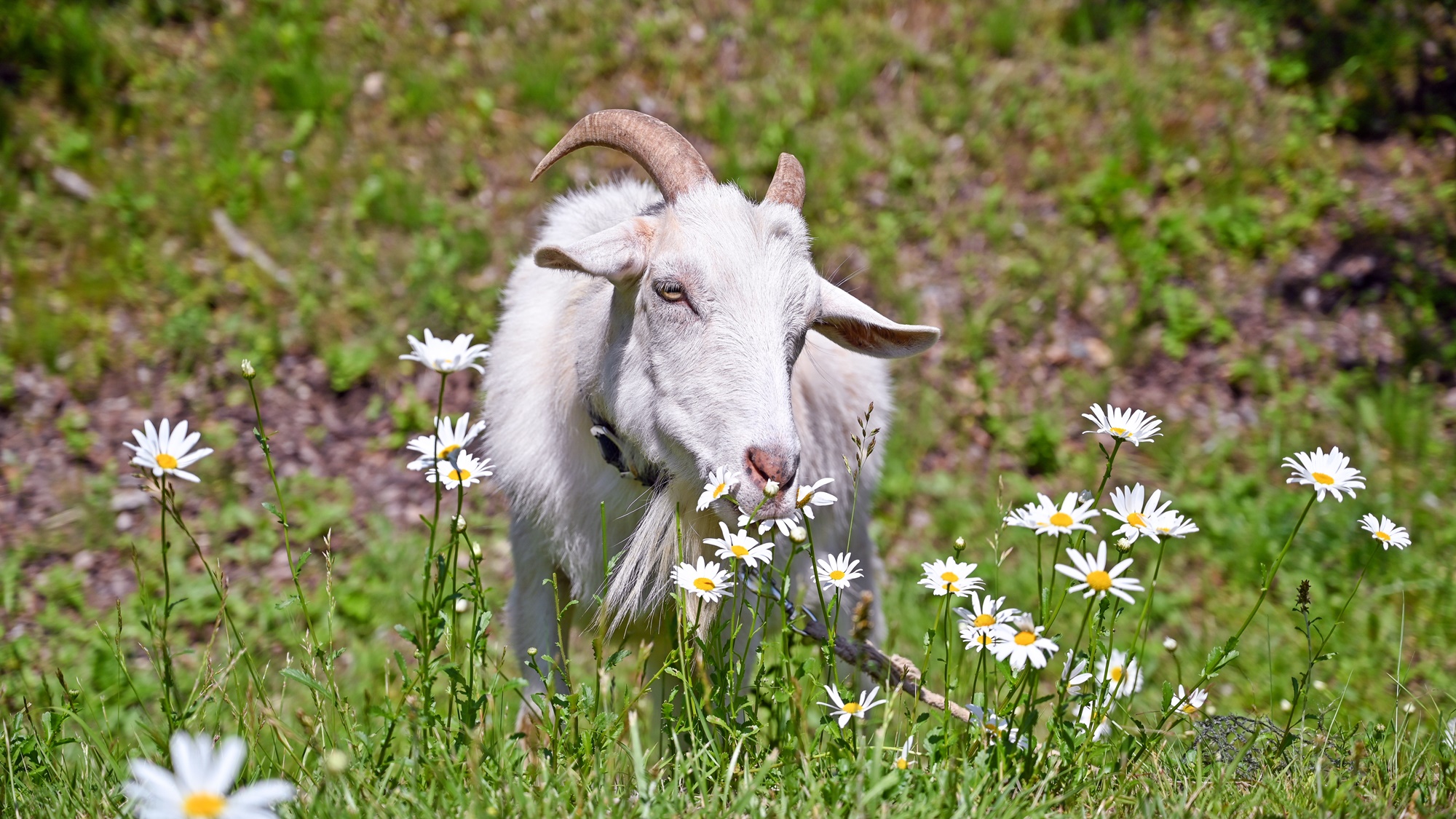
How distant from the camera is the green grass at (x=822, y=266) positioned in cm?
455

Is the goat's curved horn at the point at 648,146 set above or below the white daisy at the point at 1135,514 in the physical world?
above

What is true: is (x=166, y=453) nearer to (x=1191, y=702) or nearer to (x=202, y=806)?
(x=202, y=806)

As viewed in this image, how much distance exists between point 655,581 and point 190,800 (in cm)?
176

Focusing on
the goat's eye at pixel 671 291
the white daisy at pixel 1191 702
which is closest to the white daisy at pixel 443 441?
the goat's eye at pixel 671 291

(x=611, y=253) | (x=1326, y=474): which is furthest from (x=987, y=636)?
(x=611, y=253)

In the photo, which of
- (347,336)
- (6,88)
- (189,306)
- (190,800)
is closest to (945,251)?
(347,336)

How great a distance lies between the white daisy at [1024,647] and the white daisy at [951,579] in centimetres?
12

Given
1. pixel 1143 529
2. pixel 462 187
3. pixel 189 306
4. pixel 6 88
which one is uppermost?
pixel 6 88

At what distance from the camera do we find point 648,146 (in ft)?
9.07

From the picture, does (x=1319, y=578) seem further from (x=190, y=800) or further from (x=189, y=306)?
(x=189, y=306)

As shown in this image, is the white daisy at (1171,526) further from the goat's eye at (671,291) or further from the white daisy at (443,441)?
the white daisy at (443,441)

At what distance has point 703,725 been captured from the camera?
1.96 metres

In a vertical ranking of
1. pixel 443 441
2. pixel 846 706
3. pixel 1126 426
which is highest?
pixel 443 441

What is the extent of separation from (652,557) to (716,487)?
72 cm
